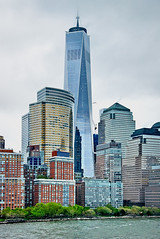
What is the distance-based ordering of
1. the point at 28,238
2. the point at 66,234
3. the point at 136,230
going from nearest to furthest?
the point at 28,238, the point at 66,234, the point at 136,230

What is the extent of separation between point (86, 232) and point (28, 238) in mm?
28464

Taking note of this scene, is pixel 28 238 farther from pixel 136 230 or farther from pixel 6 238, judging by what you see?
pixel 136 230

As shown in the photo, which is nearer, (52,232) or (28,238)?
(28,238)

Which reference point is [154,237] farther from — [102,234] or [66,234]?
[66,234]

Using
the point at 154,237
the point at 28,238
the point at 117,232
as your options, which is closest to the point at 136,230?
the point at 117,232

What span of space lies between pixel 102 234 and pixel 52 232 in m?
19.0

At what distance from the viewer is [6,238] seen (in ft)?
495

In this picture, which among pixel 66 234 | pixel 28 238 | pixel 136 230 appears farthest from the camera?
pixel 136 230

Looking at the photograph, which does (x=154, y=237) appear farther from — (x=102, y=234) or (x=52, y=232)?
(x=52, y=232)

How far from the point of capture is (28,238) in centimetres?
14938

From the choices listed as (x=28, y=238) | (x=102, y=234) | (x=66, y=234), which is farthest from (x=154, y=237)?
(x=28, y=238)

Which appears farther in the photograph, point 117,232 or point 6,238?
point 117,232

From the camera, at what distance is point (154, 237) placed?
512 feet

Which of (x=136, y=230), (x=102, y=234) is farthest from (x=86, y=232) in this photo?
(x=136, y=230)
